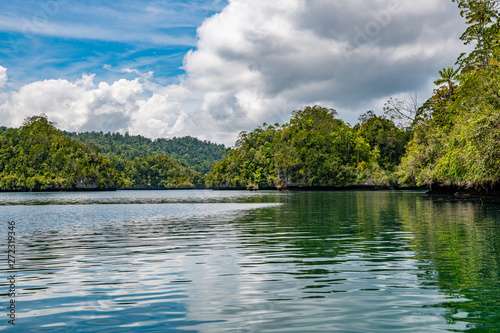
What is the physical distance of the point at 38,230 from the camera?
83.7 feet

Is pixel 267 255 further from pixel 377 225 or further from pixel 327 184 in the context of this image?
pixel 327 184

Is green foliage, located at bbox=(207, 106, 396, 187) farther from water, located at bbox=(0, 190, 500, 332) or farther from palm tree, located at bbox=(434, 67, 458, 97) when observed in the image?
water, located at bbox=(0, 190, 500, 332)

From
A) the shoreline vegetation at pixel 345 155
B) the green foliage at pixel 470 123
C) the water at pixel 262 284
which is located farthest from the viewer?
the shoreline vegetation at pixel 345 155

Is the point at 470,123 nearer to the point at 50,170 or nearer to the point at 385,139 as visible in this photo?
the point at 385,139

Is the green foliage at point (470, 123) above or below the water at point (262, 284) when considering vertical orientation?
above

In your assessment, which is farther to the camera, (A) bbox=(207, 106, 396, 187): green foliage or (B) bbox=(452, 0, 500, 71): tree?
(A) bbox=(207, 106, 396, 187): green foliage

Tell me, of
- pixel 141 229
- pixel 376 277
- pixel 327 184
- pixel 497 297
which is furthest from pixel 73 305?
pixel 327 184

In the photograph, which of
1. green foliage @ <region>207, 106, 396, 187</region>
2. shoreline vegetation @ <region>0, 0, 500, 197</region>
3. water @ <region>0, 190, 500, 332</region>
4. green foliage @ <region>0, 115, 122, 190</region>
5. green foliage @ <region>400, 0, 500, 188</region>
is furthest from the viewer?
green foliage @ <region>0, 115, 122, 190</region>

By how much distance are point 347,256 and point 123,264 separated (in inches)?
305

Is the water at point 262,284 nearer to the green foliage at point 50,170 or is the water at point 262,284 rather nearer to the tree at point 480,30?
the tree at point 480,30

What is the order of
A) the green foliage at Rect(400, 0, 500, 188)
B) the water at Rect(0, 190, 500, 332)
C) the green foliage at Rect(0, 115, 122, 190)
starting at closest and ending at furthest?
the water at Rect(0, 190, 500, 332) < the green foliage at Rect(400, 0, 500, 188) < the green foliage at Rect(0, 115, 122, 190)

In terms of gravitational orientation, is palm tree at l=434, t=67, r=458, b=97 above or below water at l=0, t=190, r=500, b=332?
above

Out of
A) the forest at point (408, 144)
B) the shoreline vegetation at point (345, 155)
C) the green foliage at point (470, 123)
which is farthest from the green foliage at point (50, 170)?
the green foliage at point (470, 123)

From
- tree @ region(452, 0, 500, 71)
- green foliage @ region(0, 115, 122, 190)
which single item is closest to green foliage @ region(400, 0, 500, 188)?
tree @ region(452, 0, 500, 71)
